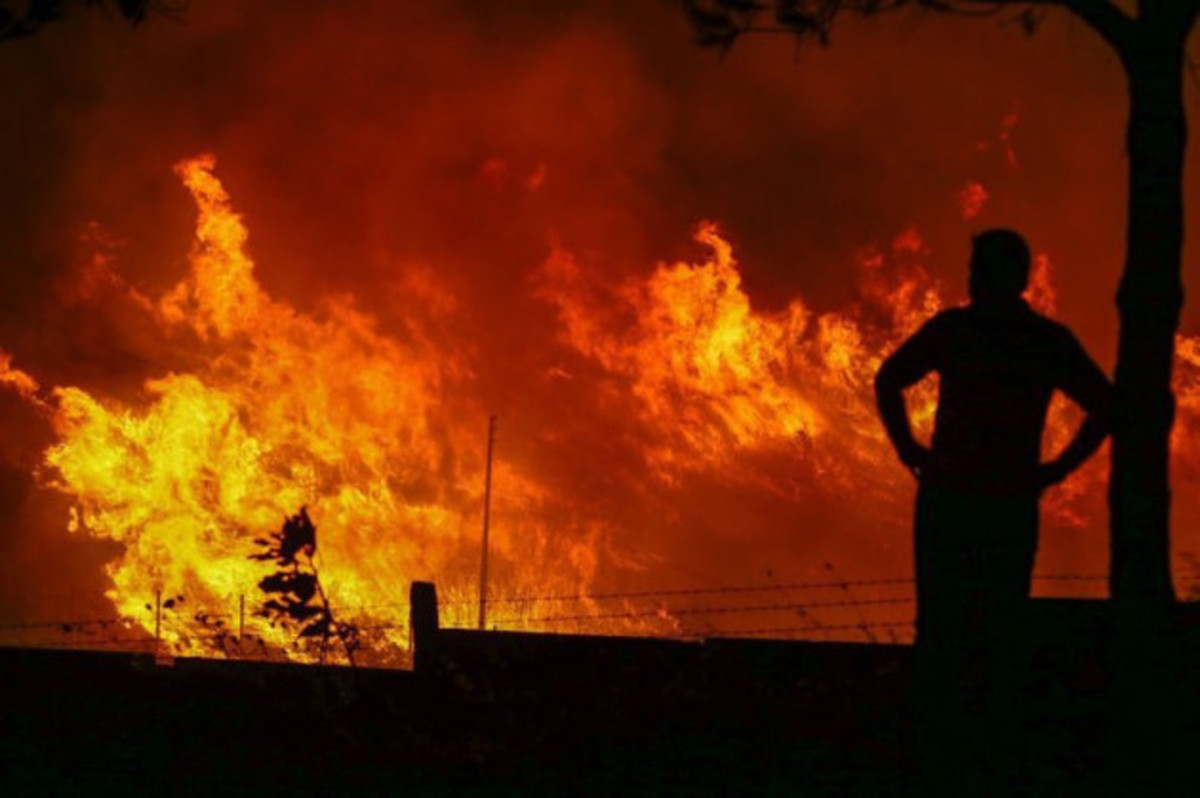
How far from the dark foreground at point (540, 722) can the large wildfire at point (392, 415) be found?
64.8 ft

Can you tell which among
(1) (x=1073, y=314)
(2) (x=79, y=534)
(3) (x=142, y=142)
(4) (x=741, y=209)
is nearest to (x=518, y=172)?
(4) (x=741, y=209)

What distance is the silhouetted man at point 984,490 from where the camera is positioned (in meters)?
7.75

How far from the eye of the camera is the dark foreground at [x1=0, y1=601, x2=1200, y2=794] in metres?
9.74

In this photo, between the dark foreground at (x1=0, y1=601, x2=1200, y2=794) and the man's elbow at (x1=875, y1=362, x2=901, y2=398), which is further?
the dark foreground at (x1=0, y1=601, x2=1200, y2=794)

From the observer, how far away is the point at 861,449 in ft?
137

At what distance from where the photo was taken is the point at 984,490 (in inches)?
305

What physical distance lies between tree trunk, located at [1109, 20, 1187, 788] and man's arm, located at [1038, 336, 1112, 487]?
81 centimetres

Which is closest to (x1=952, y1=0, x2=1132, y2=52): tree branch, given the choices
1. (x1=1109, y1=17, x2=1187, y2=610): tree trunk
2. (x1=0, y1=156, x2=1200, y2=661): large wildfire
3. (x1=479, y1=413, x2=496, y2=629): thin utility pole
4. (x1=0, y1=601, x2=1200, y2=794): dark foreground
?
(x1=1109, y1=17, x2=1187, y2=610): tree trunk

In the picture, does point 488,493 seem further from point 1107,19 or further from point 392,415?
point 1107,19

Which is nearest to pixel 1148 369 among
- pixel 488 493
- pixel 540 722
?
pixel 540 722

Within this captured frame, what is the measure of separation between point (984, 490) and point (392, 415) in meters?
31.4

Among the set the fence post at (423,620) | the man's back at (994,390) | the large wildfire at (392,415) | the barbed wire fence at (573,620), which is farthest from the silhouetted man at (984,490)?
the barbed wire fence at (573,620)

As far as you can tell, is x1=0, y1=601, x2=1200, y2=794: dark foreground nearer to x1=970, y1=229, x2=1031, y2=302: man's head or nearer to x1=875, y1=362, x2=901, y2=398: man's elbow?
x1=875, y1=362, x2=901, y2=398: man's elbow

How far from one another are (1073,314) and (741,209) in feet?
23.2
